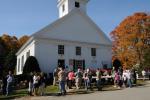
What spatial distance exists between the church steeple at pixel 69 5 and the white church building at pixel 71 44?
369cm

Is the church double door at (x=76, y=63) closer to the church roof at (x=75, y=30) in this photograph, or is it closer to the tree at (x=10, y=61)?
the church roof at (x=75, y=30)

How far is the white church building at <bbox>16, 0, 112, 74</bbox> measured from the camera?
31297 millimetres

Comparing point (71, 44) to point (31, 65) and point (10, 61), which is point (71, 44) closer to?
point (31, 65)

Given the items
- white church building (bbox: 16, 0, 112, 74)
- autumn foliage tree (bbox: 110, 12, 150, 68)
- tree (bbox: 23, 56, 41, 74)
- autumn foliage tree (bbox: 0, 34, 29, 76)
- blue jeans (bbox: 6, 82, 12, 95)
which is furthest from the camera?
autumn foliage tree (bbox: 0, 34, 29, 76)

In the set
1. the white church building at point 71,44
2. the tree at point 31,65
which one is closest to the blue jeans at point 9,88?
the tree at point 31,65

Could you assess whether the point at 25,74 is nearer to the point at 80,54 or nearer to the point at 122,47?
the point at 80,54

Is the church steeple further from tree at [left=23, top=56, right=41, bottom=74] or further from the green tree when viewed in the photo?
the green tree

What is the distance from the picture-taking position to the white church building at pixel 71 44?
1232 inches

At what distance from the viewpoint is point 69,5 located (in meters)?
38.3

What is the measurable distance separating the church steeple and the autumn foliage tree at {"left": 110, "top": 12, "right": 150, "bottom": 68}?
10004 millimetres

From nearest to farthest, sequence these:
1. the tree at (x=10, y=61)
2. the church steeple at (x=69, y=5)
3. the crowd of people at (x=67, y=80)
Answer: the crowd of people at (x=67, y=80), the church steeple at (x=69, y=5), the tree at (x=10, y=61)

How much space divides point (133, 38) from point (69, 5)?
1287 centimetres

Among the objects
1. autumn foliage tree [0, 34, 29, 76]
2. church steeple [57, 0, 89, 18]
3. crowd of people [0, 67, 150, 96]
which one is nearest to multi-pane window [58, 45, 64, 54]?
church steeple [57, 0, 89, 18]

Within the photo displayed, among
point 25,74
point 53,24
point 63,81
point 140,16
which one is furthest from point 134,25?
point 63,81
